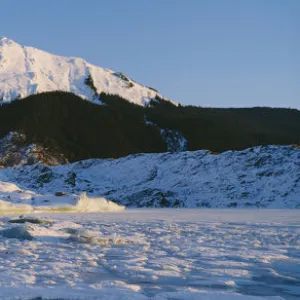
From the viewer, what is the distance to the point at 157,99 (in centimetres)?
10006

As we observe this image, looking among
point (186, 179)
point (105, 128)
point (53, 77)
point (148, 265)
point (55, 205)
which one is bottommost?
point (148, 265)

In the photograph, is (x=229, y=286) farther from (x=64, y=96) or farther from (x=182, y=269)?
(x=64, y=96)

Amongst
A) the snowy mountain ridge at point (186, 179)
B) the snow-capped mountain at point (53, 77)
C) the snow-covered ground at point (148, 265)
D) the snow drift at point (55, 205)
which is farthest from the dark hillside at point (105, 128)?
the snow-covered ground at point (148, 265)

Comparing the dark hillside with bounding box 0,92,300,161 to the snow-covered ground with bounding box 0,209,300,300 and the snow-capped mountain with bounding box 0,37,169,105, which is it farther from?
the snow-covered ground with bounding box 0,209,300,300

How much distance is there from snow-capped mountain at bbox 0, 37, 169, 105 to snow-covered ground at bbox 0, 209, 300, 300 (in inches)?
2643

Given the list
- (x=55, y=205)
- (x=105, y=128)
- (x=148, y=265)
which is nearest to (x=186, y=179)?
(x=55, y=205)

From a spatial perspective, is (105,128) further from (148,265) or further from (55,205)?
(148,265)

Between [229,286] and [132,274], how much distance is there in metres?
1.20

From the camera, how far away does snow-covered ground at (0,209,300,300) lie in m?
4.60

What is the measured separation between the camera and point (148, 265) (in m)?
6.05

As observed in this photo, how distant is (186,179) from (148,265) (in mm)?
20425

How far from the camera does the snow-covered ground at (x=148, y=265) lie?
15.1ft

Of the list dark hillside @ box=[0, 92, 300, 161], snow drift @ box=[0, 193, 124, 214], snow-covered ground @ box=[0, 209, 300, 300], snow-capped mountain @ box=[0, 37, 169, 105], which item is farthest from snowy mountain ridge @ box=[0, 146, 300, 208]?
snow-capped mountain @ box=[0, 37, 169, 105]

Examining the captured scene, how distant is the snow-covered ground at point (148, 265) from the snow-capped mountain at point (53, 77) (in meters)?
→ 67.1
